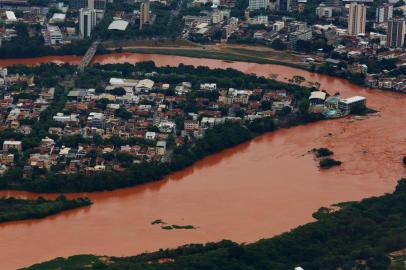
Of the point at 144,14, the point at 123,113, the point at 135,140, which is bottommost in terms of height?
the point at 135,140

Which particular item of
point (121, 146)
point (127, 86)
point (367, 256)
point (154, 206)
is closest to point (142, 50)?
point (127, 86)

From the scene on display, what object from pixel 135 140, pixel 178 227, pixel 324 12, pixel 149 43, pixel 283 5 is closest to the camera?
pixel 178 227

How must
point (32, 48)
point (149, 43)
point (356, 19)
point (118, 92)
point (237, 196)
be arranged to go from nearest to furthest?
1. point (237, 196)
2. point (118, 92)
3. point (32, 48)
4. point (149, 43)
5. point (356, 19)

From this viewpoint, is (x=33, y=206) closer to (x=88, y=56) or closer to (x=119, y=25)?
(x=88, y=56)

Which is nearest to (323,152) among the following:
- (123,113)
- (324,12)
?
(123,113)

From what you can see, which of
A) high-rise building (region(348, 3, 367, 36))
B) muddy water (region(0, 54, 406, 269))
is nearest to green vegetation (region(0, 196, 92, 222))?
muddy water (region(0, 54, 406, 269))

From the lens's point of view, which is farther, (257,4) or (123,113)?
(257,4)

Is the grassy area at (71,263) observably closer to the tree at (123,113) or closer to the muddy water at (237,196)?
the muddy water at (237,196)

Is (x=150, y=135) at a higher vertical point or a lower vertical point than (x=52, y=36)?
lower
